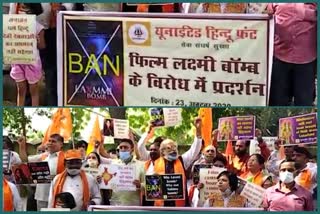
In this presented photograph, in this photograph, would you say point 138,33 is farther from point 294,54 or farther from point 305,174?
point 305,174

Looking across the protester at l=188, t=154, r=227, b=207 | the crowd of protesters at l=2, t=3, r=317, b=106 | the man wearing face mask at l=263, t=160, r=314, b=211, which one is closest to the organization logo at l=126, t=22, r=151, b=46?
the crowd of protesters at l=2, t=3, r=317, b=106

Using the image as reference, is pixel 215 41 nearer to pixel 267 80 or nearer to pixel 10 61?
pixel 267 80

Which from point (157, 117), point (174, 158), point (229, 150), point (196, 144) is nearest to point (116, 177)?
point (174, 158)

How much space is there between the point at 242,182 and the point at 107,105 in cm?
136

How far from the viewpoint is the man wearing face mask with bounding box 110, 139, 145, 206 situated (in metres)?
6.44

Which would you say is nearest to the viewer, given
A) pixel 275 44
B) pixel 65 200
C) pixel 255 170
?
pixel 275 44

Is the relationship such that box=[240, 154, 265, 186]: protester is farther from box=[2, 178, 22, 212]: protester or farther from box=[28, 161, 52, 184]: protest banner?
box=[2, 178, 22, 212]: protester

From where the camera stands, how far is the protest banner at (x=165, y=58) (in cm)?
629

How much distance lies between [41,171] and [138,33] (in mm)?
1496

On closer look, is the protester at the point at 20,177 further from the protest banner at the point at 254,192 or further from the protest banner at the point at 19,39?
the protest banner at the point at 254,192

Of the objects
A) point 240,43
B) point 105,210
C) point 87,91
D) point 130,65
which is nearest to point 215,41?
point 240,43

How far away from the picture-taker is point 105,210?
649cm

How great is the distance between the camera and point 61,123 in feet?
21.2

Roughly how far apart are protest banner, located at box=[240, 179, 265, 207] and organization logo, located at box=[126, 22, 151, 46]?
151 cm
